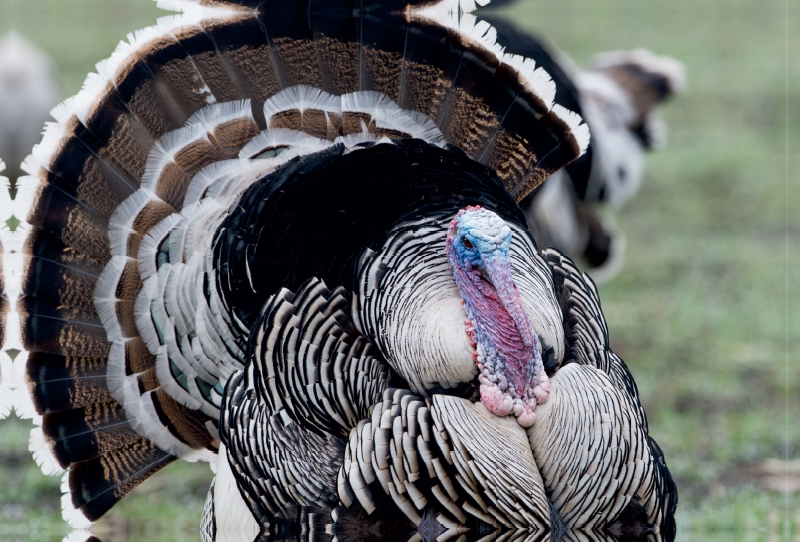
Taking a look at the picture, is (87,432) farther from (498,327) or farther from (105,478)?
(498,327)

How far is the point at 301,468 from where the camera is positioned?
319 centimetres

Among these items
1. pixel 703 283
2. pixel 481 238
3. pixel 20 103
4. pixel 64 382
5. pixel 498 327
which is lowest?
pixel 703 283

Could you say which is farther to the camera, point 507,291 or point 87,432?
point 87,432

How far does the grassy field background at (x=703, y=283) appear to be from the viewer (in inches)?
167

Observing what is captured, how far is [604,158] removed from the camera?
243 inches

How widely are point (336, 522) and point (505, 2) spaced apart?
212cm

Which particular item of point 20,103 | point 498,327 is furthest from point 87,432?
point 20,103

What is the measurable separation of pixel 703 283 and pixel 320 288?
422cm

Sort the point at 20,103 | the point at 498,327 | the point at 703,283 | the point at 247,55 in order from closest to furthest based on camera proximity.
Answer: the point at 498,327 → the point at 247,55 → the point at 703,283 → the point at 20,103

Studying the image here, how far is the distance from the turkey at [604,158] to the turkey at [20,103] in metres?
4.94

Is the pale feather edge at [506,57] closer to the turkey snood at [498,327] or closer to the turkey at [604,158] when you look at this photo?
the turkey snood at [498,327]

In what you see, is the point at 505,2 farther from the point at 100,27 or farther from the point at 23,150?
the point at 100,27

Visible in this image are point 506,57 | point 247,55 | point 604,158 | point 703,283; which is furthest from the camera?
point 703,283

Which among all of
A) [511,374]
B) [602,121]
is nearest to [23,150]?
[602,121]
